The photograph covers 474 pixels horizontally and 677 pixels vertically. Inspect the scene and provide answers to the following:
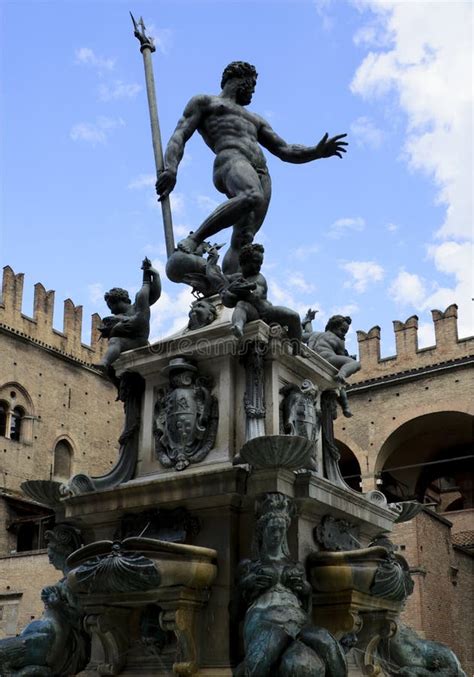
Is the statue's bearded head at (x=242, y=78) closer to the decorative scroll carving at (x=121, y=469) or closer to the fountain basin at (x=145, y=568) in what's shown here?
the decorative scroll carving at (x=121, y=469)

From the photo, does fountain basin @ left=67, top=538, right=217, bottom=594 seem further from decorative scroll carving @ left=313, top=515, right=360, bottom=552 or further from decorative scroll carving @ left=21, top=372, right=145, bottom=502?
decorative scroll carving @ left=21, top=372, right=145, bottom=502

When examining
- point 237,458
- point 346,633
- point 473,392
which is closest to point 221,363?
point 237,458

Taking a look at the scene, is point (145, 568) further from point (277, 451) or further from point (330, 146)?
point (330, 146)

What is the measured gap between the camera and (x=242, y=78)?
23.4 ft

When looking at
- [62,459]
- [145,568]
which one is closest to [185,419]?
[145,568]

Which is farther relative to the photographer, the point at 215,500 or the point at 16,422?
the point at 16,422

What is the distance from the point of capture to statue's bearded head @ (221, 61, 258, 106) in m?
7.10

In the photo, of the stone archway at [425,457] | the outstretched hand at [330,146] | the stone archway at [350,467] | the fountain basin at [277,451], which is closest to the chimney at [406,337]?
the stone archway at [425,457]

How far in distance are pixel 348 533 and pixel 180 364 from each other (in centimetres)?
153

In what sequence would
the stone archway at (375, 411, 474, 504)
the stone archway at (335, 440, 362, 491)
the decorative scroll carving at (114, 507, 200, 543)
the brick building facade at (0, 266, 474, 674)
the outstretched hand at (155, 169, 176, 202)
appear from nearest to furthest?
the decorative scroll carving at (114, 507, 200, 543) → the outstretched hand at (155, 169, 176, 202) → the brick building facade at (0, 266, 474, 674) → the stone archway at (375, 411, 474, 504) → the stone archway at (335, 440, 362, 491)

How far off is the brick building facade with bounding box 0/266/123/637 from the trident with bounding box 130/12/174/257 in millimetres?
20119

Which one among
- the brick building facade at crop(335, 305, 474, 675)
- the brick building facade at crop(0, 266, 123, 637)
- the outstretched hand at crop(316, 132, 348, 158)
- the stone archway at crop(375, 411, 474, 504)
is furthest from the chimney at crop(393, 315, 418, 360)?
the outstretched hand at crop(316, 132, 348, 158)

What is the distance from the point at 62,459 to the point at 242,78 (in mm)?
27213

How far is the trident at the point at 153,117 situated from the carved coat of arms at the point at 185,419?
146cm
